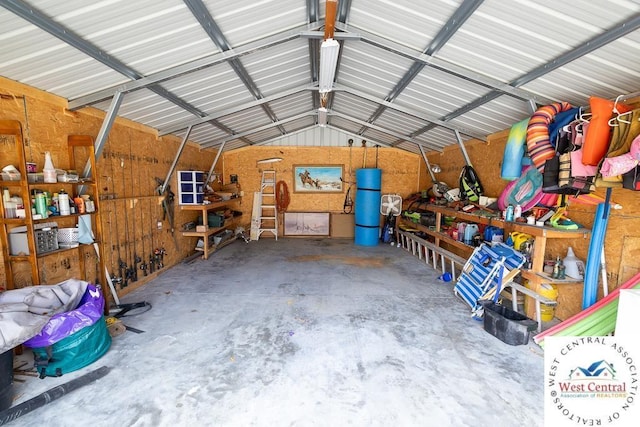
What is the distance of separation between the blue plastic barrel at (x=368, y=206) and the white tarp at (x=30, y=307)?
19.0 ft

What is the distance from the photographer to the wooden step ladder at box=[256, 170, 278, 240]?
8.30 metres

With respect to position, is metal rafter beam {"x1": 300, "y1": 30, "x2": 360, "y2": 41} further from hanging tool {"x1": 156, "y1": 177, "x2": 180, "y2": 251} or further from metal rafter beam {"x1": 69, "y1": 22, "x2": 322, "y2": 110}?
hanging tool {"x1": 156, "y1": 177, "x2": 180, "y2": 251}

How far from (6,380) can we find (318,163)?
7.33 meters

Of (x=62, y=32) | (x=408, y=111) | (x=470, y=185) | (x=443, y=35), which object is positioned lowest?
(x=470, y=185)

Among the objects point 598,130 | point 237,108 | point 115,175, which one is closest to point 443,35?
point 598,130

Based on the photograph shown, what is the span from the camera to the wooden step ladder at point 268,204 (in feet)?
27.2

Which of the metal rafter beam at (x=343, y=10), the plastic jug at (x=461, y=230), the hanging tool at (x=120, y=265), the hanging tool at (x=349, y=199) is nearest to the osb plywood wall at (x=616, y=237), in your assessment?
the plastic jug at (x=461, y=230)

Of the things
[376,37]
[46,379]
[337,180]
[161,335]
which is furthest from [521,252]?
[337,180]

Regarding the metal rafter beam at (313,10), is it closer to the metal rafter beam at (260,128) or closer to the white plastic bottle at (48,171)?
the white plastic bottle at (48,171)

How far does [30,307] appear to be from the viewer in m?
2.35

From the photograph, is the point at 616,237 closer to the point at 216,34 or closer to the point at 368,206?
the point at 216,34

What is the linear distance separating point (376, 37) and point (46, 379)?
436 centimetres

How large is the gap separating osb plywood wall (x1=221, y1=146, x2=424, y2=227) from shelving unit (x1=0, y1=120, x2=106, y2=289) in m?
5.08

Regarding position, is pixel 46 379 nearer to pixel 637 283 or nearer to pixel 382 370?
pixel 382 370
